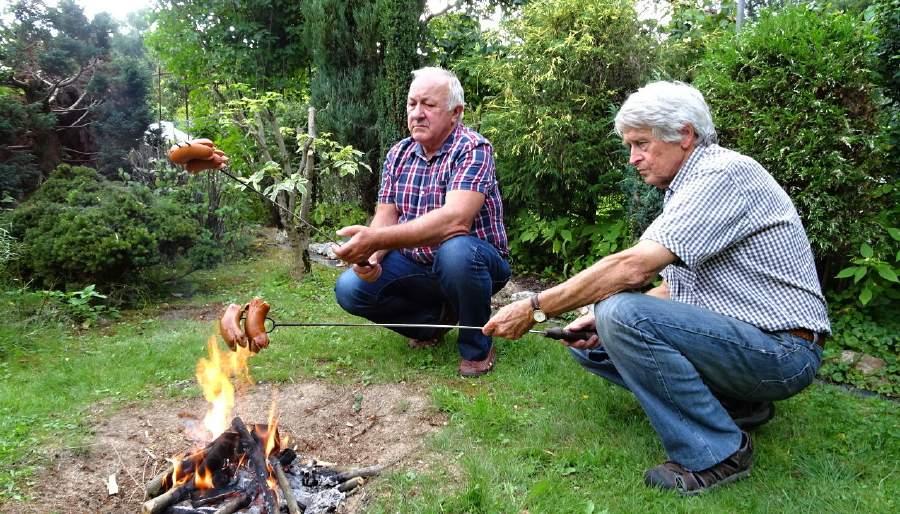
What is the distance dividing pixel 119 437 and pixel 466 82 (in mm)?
6183

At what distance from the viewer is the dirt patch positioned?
241 cm

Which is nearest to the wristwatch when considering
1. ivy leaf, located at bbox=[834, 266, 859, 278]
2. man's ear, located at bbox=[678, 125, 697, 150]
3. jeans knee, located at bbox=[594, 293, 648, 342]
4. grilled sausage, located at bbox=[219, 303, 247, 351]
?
jeans knee, located at bbox=[594, 293, 648, 342]

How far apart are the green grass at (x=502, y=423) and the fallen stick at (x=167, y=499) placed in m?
0.57

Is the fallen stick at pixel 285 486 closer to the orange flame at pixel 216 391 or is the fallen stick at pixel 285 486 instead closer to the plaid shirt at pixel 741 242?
the orange flame at pixel 216 391

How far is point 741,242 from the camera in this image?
91.0 inches

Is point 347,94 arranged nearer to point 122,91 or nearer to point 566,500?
point 122,91

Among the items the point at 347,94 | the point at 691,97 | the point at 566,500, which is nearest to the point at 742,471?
the point at 566,500

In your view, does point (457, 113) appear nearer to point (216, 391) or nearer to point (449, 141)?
point (449, 141)

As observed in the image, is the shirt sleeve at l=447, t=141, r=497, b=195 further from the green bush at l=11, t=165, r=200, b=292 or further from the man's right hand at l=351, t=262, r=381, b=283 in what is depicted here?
the green bush at l=11, t=165, r=200, b=292

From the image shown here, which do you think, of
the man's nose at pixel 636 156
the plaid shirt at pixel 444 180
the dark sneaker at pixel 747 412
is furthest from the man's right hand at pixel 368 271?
the dark sneaker at pixel 747 412

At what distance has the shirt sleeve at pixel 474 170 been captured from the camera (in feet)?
11.1

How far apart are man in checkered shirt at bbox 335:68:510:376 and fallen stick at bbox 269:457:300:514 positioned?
1.07 metres

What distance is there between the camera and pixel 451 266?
3.40m

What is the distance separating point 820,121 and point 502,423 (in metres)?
2.63
